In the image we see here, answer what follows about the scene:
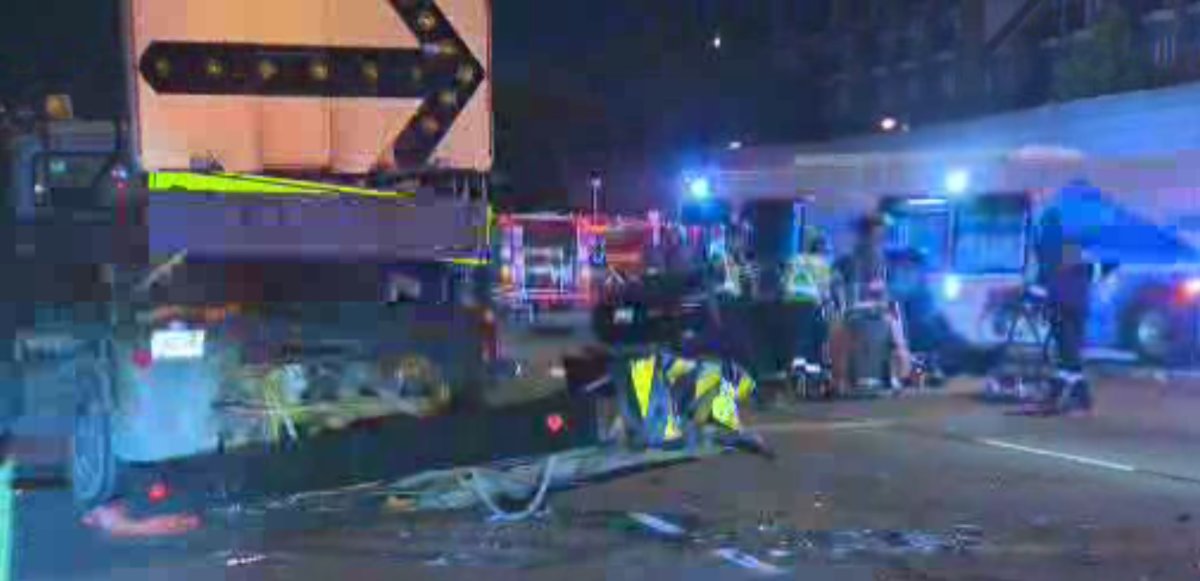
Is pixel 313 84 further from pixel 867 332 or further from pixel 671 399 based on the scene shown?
pixel 867 332

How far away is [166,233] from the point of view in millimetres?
6578

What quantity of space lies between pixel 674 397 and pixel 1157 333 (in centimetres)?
882

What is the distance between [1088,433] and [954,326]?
18.1ft

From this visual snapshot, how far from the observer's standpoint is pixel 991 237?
58.1 feet

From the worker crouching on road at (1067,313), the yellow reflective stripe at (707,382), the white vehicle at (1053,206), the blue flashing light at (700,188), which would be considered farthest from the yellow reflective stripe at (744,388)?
the blue flashing light at (700,188)

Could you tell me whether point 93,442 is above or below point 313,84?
below

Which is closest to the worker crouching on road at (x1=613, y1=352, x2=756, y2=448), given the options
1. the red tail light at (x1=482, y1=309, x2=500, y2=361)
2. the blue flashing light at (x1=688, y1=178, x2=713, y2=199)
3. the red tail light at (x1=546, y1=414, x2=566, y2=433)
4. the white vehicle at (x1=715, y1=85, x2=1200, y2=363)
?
the red tail light at (x1=546, y1=414, x2=566, y2=433)

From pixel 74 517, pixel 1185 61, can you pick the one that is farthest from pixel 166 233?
pixel 1185 61

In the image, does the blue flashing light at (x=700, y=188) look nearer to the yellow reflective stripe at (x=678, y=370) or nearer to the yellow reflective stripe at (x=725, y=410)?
the yellow reflective stripe at (x=725, y=410)

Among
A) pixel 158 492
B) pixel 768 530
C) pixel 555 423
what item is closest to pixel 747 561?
pixel 768 530

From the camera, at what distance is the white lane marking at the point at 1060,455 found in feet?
32.8

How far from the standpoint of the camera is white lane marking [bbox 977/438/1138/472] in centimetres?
999

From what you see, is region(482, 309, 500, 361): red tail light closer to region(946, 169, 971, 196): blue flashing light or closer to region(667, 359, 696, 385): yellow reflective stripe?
region(667, 359, 696, 385): yellow reflective stripe

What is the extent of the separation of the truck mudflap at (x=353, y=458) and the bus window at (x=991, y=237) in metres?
10.0
